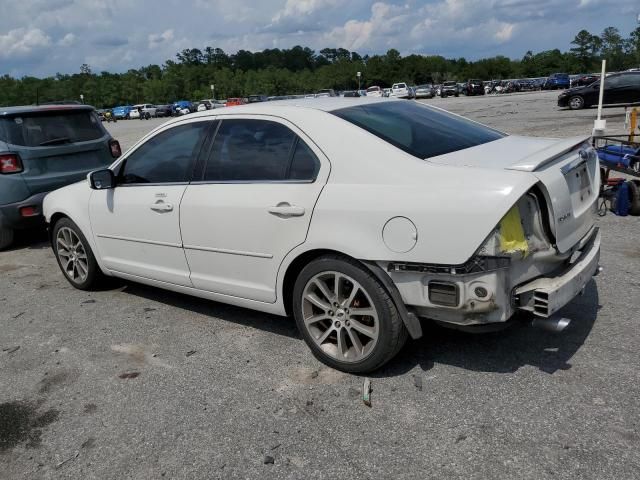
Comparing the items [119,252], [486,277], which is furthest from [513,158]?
[119,252]

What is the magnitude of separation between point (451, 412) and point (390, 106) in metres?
2.24

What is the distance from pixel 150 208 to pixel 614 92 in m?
23.6

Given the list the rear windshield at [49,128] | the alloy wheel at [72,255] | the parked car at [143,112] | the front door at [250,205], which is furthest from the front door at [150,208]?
the parked car at [143,112]

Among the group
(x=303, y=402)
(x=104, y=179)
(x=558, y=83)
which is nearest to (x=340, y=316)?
(x=303, y=402)

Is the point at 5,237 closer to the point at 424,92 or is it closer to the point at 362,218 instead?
the point at 362,218

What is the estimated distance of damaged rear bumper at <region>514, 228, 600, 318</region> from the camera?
3008 mm

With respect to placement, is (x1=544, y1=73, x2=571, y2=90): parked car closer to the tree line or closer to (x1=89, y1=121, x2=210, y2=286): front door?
the tree line

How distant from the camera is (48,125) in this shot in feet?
24.0

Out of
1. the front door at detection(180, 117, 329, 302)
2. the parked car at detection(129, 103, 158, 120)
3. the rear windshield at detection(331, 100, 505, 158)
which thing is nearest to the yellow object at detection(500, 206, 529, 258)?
the rear windshield at detection(331, 100, 505, 158)

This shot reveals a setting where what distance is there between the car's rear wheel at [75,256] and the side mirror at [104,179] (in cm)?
72

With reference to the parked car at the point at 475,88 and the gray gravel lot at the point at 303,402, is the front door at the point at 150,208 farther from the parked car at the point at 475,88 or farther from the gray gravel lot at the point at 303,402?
the parked car at the point at 475,88

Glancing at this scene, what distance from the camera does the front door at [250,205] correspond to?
3.55 meters

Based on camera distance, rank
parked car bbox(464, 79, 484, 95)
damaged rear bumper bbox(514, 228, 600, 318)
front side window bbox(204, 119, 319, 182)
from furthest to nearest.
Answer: parked car bbox(464, 79, 484, 95) < front side window bbox(204, 119, 319, 182) < damaged rear bumper bbox(514, 228, 600, 318)

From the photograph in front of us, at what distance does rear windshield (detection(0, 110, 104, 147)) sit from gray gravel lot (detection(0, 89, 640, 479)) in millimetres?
3364
